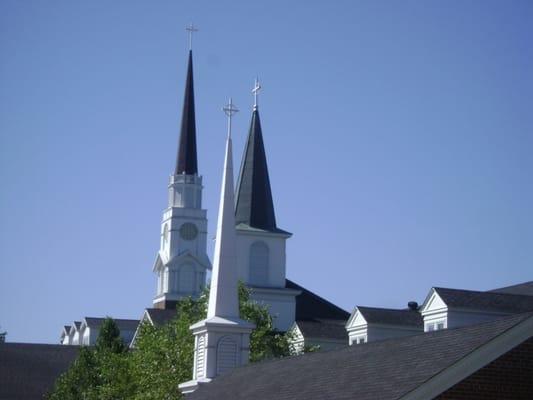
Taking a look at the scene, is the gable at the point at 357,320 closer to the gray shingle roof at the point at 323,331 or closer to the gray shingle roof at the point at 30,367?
the gray shingle roof at the point at 323,331

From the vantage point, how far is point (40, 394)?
8488 centimetres

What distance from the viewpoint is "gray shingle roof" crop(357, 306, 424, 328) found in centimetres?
5467

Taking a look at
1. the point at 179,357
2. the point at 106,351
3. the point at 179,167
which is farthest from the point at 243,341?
the point at 179,167

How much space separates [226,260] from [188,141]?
10063cm

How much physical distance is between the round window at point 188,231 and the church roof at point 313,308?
43.8 m

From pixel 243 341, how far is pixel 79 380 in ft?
88.3

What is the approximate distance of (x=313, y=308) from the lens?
94.6 m

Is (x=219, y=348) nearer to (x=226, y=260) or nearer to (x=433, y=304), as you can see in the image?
(x=226, y=260)

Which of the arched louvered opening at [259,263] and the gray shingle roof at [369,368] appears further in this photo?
the arched louvered opening at [259,263]

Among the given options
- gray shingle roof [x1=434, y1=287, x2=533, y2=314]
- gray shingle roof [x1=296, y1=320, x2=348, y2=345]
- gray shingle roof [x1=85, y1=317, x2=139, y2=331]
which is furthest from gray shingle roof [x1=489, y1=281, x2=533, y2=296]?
gray shingle roof [x1=85, y1=317, x2=139, y2=331]

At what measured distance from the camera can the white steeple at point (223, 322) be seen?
3578cm

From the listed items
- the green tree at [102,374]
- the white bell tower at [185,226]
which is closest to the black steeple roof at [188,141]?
the white bell tower at [185,226]

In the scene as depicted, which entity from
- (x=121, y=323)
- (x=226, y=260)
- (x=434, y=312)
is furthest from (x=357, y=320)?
(x=121, y=323)

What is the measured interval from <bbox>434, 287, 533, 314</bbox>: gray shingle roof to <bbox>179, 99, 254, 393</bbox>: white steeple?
549 inches
